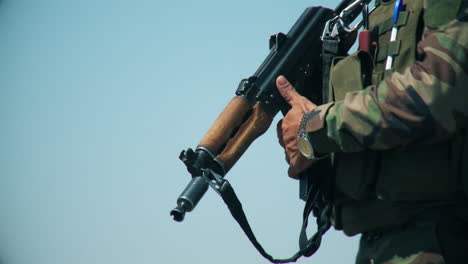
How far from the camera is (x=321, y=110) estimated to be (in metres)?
2.61

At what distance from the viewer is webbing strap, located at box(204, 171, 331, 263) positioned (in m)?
3.10

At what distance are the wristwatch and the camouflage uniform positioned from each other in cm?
5

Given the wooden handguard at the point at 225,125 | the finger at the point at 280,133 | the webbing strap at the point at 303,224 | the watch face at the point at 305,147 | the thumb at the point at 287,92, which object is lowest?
the webbing strap at the point at 303,224

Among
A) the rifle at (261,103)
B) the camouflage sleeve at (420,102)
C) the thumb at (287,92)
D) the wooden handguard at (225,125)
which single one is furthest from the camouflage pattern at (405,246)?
the wooden handguard at (225,125)

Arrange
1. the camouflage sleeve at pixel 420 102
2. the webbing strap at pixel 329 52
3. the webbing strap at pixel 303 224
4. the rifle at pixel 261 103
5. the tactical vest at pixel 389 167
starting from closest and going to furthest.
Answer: the camouflage sleeve at pixel 420 102
the tactical vest at pixel 389 167
the webbing strap at pixel 303 224
the webbing strap at pixel 329 52
the rifle at pixel 261 103

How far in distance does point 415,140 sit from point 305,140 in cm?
59

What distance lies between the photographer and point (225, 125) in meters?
3.58

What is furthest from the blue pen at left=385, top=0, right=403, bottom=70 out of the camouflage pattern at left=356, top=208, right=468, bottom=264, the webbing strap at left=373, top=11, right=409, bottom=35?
the camouflage pattern at left=356, top=208, right=468, bottom=264

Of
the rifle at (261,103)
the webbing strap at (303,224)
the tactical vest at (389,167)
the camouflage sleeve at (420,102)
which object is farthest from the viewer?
the rifle at (261,103)

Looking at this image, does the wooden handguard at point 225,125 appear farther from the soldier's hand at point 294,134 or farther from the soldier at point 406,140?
the soldier at point 406,140

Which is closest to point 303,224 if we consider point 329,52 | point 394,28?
point 329,52

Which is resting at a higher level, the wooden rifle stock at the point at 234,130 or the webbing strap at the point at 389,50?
the wooden rifle stock at the point at 234,130

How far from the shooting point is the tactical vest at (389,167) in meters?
2.38

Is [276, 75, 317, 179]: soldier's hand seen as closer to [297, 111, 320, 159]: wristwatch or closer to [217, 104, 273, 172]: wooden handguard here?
[297, 111, 320, 159]: wristwatch
